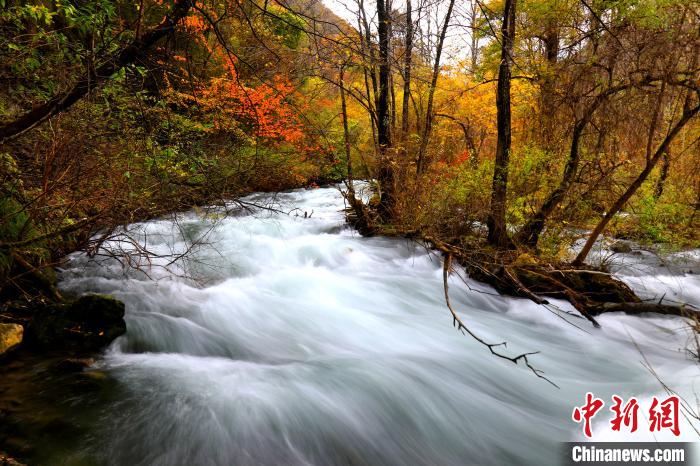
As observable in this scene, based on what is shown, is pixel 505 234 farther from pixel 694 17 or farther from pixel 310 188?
pixel 310 188

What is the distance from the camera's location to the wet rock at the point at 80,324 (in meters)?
3.94

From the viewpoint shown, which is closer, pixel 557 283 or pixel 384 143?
pixel 557 283

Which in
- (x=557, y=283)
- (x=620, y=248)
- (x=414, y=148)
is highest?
(x=414, y=148)

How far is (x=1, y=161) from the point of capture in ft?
12.5

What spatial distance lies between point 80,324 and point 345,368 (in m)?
3.02

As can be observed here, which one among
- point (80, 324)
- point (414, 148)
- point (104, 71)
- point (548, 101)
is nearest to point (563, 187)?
point (548, 101)

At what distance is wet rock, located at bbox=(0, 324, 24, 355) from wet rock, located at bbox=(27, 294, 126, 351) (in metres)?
0.09

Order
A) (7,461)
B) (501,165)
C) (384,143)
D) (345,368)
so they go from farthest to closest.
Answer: (384,143)
(501,165)
(345,368)
(7,461)

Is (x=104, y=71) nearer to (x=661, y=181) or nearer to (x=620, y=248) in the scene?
(x=620, y=248)

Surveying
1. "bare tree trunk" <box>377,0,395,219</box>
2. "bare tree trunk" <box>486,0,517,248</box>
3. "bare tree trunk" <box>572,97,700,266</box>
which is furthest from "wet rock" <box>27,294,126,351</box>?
"bare tree trunk" <box>572,97,700,266</box>

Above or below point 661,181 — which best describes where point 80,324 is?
below

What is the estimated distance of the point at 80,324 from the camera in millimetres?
4188

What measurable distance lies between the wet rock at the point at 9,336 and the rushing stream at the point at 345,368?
0.82 meters

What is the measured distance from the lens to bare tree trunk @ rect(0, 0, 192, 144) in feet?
7.88
